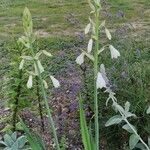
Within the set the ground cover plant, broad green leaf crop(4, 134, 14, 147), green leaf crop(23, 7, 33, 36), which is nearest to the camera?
green leaf crop(23, 7, 33, 36)

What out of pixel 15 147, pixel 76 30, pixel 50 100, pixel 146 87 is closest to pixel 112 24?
pixel 76 30

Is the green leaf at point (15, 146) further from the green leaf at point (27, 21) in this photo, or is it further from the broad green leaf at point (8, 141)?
the green leaf at point (27, 21)

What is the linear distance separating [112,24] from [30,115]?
11.3ft

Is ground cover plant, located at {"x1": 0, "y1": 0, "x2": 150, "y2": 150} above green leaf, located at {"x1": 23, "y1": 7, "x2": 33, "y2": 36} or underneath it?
underneath

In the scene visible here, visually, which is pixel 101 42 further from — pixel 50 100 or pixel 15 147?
pixel 15 147

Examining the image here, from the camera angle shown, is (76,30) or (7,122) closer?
(7,122)

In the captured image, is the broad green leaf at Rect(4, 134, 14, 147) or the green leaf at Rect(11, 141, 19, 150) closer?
the green leaf at Rect(11, 141, 19, 150)

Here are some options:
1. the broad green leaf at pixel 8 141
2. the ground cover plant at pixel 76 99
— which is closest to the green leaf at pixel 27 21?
the ground cover plant at pixel 76 99

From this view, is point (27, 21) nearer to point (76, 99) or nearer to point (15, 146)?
point (15, 146)

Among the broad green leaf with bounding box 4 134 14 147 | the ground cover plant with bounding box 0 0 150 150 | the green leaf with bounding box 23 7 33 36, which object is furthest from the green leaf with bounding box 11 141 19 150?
the green leaf with bounding box 23 7 33 36

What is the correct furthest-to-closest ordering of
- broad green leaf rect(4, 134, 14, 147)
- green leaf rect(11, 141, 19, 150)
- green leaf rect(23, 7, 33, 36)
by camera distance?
broad green leaf rect(4, 134, 14, 147) < green leaf rect(11, 141, 19, 150) < green leaf rect(23, 7, 33, 36)

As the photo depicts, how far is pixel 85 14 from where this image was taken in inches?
390

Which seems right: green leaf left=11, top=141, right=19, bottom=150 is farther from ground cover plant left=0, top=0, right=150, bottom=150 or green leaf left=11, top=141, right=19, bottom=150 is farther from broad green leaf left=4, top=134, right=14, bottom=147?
broad green leaf left=4, top=134, right=14, bottom=147

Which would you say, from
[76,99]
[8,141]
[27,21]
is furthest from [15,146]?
[76,99]
